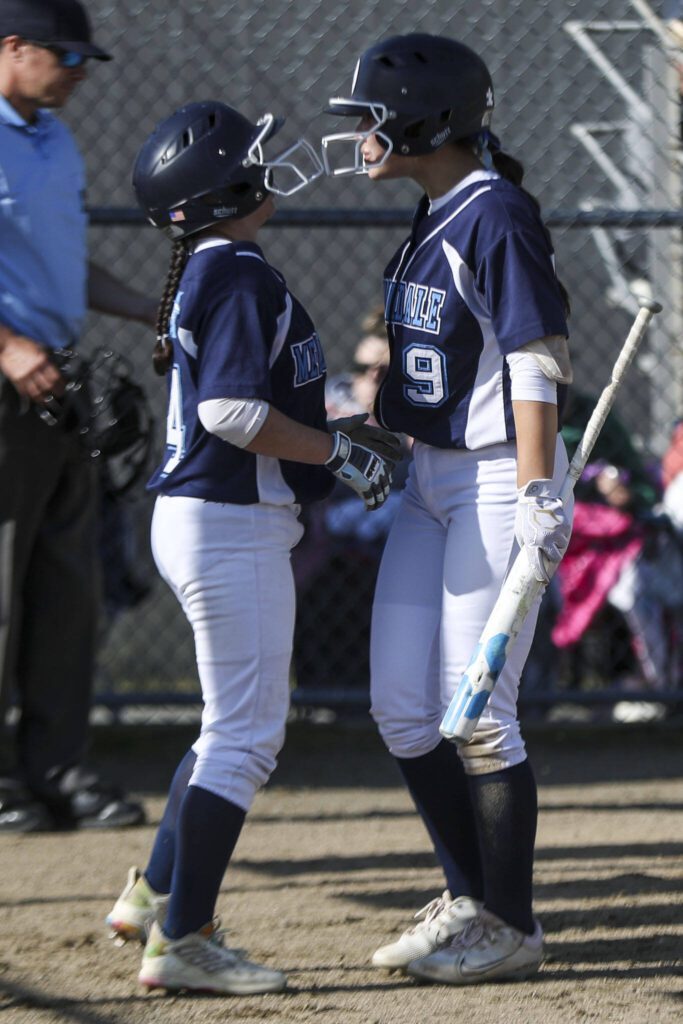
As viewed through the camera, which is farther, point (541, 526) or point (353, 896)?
point (353, 896)

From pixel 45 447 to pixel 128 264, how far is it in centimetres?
339

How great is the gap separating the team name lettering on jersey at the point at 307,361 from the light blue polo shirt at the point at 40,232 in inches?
48.7

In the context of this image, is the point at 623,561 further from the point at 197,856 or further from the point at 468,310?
the point at 197,856

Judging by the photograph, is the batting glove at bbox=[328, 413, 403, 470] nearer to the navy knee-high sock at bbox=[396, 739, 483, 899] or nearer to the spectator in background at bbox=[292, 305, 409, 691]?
the navy knee-high sock at bbox=[396, 739, 483, 899]

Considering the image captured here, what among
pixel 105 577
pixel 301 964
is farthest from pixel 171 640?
pixel 301 964

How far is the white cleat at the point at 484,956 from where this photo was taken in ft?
9.41

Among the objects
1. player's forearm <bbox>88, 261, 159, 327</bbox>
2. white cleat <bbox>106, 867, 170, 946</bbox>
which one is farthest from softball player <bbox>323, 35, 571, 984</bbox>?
player's forearm <bbox>88, 261, 159, 327</bbox>

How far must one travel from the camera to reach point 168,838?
3000mm

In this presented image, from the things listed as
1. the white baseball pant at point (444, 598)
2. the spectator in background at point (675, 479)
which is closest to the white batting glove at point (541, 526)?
the white baseball pant at point (444, 598)

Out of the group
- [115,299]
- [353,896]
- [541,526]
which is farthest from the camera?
[115,299]

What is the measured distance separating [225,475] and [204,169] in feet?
1.92

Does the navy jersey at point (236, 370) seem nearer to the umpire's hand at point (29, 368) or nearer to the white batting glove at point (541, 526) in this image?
the white batting glove at point (541, 526)

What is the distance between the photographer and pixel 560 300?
2789mm

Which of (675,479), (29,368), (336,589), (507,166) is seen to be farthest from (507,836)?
(675,479)
